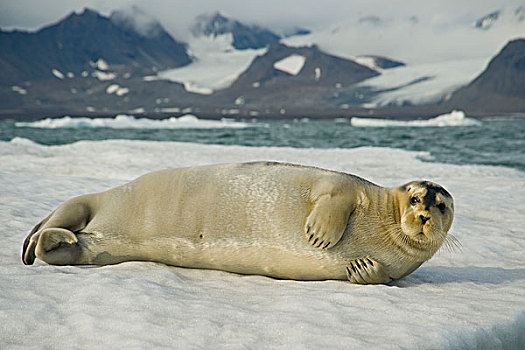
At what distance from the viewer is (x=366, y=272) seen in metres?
3.21

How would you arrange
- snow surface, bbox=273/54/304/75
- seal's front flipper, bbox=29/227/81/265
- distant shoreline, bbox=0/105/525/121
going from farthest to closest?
snow surface, bbox=273/54/304/75 < distant shoreline, bbox=0/105/525/121 < seal's front flipper, bbox=29/227/81/265

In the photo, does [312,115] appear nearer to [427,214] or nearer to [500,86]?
[500,86]

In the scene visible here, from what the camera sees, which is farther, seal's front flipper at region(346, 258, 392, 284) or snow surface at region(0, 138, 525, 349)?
seal's front flipper at region(346, 258, 392, 284)

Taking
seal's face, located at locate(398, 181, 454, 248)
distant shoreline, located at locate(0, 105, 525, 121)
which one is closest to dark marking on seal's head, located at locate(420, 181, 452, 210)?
seal's face, located at locate(398, 181, 454, 248)

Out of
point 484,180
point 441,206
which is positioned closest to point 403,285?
point 441,206

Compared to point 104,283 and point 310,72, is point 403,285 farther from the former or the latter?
point 310,72

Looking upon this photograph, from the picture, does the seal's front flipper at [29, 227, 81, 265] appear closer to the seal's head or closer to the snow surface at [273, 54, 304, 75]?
the seal's head

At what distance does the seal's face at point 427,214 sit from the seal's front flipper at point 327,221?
36 cm

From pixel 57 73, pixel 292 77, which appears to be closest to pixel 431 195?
pixel 292 77

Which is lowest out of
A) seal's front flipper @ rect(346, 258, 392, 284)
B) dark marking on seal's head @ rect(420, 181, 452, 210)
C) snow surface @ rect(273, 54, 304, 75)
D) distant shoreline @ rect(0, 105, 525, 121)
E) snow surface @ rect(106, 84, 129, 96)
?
seal's front flipper @ rect(346, 258, 392, 284)

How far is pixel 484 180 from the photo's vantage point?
9.63m

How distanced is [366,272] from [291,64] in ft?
532

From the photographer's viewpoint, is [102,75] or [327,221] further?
[102,75]

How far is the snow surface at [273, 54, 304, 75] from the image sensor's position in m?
159
